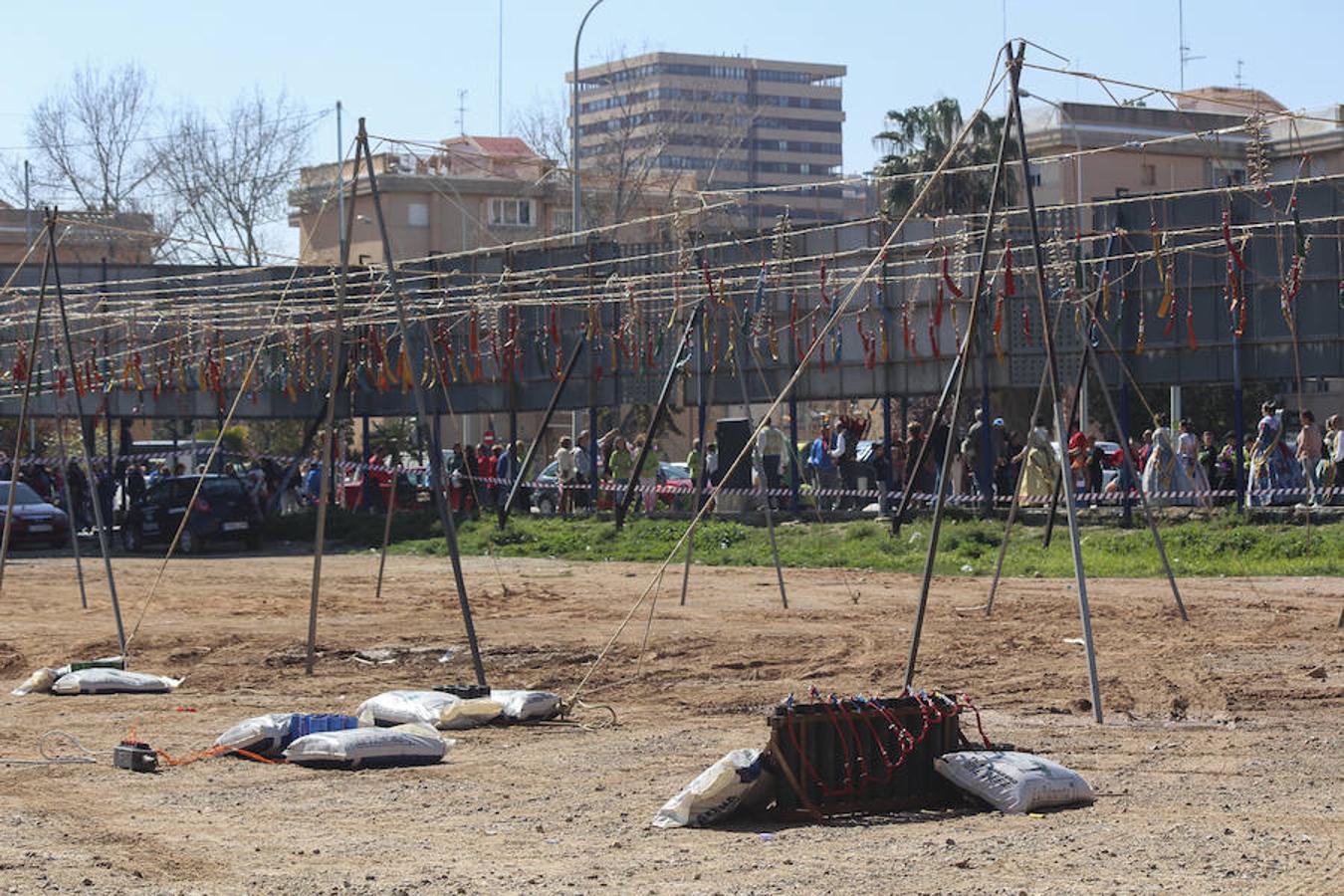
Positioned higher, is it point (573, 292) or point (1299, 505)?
point (573, 292)

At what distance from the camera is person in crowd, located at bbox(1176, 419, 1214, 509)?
94.5ft

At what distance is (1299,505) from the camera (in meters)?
27.7

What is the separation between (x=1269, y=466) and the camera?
28844 millimetres

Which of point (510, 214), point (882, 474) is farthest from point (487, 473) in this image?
point (510, 214)

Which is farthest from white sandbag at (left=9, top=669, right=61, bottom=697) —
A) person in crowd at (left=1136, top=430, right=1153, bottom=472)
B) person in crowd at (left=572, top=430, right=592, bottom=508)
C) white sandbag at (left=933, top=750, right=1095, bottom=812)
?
person in crowd at (left=572, top=430, right=592, bottom=508)

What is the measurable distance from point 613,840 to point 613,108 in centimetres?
17356

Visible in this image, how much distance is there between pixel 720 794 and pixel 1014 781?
5.04 ft

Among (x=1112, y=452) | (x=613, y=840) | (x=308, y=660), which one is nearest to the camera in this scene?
(x=613, y=840)

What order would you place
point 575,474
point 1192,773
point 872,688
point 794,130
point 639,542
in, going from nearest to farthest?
point 1192,773 → point 872,688 → point 639,542 → point 575,474 → point 794,130

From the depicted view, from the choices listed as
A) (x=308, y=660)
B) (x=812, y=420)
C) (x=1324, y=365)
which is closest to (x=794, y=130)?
(x=812, y=420)

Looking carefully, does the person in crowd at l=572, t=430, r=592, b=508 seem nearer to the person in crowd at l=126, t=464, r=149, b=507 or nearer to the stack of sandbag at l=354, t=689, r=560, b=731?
the person in crowd at l=126, t=464, r=149, b=507

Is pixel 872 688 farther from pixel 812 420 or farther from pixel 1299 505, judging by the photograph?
pixel 812 420

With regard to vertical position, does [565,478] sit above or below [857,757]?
above

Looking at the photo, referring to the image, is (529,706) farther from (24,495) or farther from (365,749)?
(24,495)
